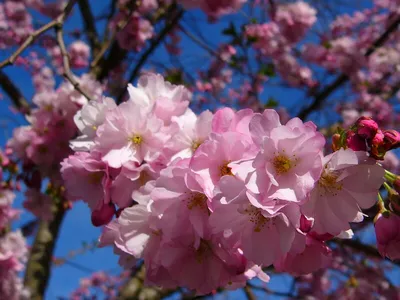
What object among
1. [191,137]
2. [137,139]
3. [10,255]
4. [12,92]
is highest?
[12,92]

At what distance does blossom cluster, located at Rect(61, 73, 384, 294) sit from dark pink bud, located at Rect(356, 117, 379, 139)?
4 centimetres

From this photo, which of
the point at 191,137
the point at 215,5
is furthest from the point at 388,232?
the point at 215,5

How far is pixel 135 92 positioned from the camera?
1322 millimetres

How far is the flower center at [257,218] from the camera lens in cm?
90

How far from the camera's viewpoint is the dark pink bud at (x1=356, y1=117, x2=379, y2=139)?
2.81 ft

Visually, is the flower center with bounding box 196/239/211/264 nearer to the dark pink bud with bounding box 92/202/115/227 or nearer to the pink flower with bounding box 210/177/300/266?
the pink flower with bounding box 210/177/300/266

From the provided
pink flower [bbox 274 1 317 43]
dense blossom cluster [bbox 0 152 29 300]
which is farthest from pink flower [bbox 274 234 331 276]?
pink flower [bbox 274 1 317 43]

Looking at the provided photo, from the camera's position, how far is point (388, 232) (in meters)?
0.92

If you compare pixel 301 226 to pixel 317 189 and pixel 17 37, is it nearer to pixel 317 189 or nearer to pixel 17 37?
pixel 317 189

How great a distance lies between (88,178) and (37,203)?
1.42 metres

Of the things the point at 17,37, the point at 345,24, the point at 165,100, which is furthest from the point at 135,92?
the point at 345,24

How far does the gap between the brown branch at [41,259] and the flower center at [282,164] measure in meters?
2.80

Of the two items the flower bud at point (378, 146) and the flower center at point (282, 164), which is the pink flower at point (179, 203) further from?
the flower bud at point (378, 146)

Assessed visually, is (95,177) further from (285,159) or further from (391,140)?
(391,140)
